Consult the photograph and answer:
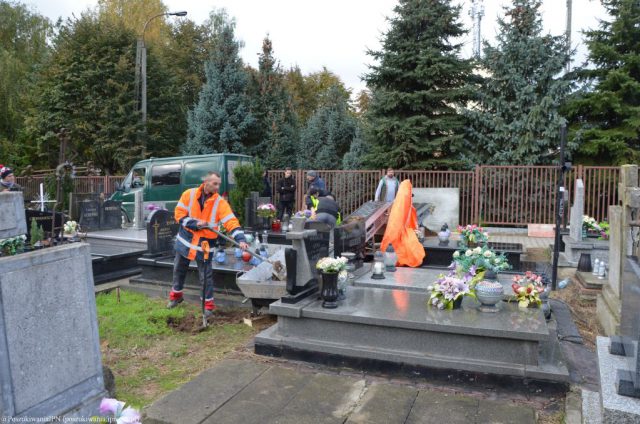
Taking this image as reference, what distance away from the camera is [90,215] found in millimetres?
12438

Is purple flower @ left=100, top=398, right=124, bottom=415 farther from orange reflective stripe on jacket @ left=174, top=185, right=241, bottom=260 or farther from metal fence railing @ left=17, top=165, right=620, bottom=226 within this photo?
metal fence railing @ left=17, top=165, right=620, bottom=226

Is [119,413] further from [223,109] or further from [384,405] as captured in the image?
[223,109]

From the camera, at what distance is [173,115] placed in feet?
92.3

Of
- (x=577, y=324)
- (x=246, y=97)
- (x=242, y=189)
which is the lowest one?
(x=577, y=324)

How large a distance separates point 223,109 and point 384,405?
66.3ft

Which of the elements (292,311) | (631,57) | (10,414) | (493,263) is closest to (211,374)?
(292,311)

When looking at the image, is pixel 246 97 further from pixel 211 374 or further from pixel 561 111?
pixel 211 374

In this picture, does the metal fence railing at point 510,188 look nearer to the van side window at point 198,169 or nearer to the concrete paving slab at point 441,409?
the van side window at point 198,169

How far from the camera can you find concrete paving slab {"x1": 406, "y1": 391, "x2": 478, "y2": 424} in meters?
3.87

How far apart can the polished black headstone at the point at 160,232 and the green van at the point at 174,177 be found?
19.5 feet

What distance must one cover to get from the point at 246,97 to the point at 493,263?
19216 millimetres

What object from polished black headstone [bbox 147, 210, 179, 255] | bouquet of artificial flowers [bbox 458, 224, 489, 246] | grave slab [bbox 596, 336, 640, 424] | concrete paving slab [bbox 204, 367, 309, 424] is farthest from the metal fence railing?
grave slab [bbox 596, 336, 640, 424]

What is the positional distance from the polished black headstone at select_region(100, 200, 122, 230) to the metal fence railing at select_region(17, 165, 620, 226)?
748cm

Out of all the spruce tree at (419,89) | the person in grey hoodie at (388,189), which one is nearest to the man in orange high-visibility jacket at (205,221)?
the person in grey hoodie at (388,189)
